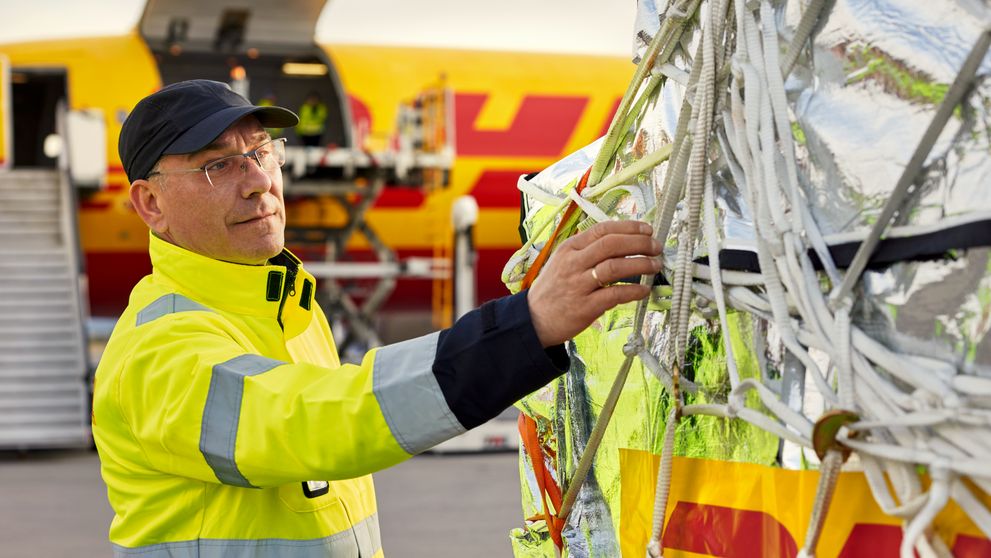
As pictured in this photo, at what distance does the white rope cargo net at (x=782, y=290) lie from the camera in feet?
4.32

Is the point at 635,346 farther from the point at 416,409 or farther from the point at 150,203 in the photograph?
the point at 150,203

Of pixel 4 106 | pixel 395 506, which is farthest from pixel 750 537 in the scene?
pixel 4 106

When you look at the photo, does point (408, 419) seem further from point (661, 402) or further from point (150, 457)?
point (150, 457)

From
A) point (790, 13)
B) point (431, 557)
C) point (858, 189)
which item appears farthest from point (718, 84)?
point (431, 557)

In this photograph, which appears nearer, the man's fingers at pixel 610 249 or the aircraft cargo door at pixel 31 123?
the man's fingers at pixel 610 249

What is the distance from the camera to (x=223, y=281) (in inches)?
89.1

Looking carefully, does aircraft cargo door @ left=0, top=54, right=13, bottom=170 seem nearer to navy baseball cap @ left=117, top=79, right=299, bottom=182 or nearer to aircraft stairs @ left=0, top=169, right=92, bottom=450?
aircraft stairs @ left=0, top=169, right=92, bottom=450

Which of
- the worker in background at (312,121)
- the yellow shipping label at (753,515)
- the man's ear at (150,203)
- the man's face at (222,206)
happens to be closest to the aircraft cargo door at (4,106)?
the worker in background at (312,121)

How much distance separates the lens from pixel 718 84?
167 centimetres

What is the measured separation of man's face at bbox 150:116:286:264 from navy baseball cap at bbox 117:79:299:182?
1.6 inches

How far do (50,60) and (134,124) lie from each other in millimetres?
11521

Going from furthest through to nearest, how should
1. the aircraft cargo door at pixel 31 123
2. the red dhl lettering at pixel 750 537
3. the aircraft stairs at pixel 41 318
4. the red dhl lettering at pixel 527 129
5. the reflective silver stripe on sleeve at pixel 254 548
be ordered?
the aircraft cargo door at pixel 31 123, the red dhl lettering at pixel 527 129, the aircraft stairs at pixel 41 318, the reflective silver stripe on sleeve at pixel 254 548, the red dhl lettering at pixel 750 537

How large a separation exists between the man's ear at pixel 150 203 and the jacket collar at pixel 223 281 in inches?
3.4

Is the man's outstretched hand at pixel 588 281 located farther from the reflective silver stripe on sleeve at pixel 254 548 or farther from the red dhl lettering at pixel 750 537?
the reflective silver stripe on sleeve at pixel 254 548
